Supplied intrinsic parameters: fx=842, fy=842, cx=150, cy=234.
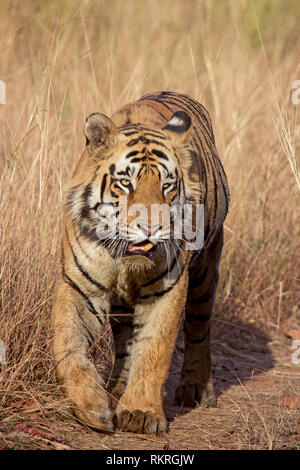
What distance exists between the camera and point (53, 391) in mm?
4039

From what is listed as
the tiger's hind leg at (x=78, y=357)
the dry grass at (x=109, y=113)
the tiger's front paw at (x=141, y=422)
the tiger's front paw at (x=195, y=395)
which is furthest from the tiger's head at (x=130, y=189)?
the tiger's front paw at (x=195, y=395)

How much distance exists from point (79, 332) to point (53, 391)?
1.25 feet

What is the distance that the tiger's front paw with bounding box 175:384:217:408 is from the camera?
4.66 meters

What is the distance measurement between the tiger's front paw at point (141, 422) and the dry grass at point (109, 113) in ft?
0.87

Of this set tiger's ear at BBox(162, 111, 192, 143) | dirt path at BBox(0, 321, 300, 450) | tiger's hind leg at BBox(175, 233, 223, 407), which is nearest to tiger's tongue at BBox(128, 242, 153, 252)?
tiger's ear at BBox(162, 111, 192, 143)

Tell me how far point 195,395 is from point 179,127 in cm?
152

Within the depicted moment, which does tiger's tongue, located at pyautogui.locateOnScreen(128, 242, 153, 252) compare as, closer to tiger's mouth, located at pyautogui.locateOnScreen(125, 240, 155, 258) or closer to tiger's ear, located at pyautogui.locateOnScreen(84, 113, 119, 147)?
tiger's mouth, located at pyautogui.locateOnScreen(125, 240, 155, 258)

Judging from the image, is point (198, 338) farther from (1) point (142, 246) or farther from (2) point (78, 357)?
(1) point (142, 246)

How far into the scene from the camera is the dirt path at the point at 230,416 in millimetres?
3594

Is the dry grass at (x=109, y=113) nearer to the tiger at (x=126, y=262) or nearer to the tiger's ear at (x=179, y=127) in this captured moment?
the tiger at (x=126, y=262)

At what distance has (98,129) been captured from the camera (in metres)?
3.87

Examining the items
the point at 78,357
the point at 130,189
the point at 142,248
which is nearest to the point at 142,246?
the point at 142,248
